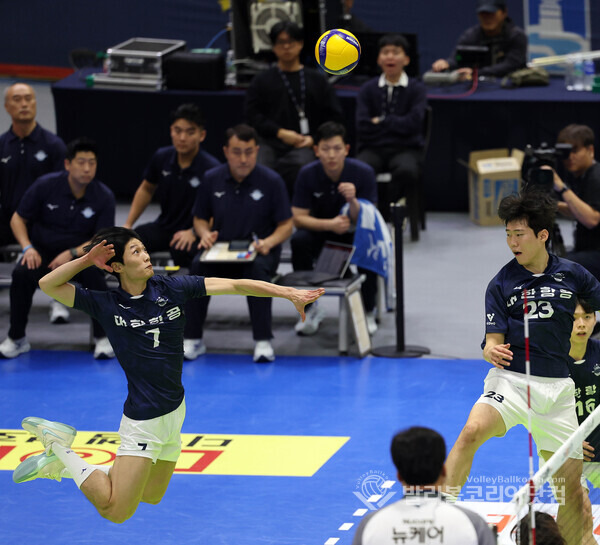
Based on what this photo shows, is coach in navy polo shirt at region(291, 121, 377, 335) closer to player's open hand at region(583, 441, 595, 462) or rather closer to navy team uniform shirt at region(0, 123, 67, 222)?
navy team uniform shirt at region(0, 123, 67, 222)

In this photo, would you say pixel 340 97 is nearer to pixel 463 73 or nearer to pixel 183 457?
pixel 463 73

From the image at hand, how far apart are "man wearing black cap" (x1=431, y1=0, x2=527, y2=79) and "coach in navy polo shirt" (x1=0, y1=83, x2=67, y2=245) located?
19.4 ft

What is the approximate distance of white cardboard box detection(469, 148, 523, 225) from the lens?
45.5ft

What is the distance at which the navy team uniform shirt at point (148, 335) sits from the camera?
230 inches

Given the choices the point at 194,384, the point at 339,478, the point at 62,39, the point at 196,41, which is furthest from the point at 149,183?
the point at 62,39

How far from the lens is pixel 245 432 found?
26.8 feet

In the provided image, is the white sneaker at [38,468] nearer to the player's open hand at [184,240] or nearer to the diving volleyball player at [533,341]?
the diving volleyball player at [533,341]

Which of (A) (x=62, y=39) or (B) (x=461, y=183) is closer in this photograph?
(B) (x=461, y=183)

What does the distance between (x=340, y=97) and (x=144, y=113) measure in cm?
276

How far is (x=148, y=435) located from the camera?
19.0 ft

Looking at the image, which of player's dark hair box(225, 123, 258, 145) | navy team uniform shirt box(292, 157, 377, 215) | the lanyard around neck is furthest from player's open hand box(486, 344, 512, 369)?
the lanyard around neck

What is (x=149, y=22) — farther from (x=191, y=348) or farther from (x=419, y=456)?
(x=419, y=456)

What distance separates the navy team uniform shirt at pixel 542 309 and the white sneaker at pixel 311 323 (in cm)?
489

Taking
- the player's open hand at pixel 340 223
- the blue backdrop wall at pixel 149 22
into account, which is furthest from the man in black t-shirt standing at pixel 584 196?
the blue backdrop wall at pixel 149 22
